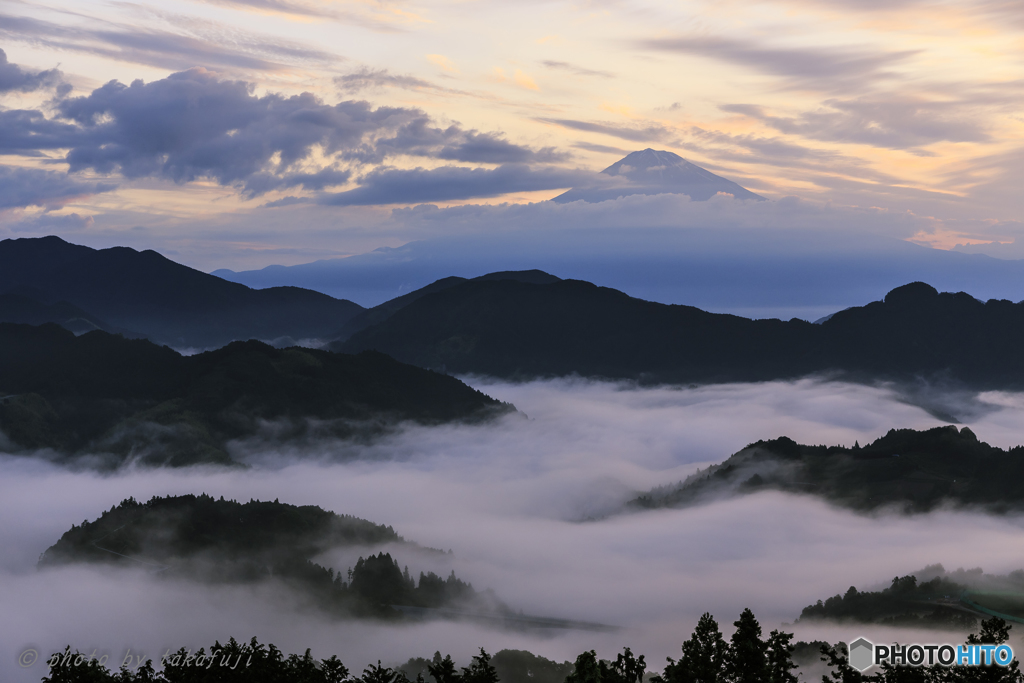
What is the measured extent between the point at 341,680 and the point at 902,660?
212 feet

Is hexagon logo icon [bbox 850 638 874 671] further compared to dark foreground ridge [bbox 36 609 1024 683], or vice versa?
hexagon logo icon [bbox 850 638 874 671]

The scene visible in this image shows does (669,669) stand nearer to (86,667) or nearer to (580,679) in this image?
(580,679)

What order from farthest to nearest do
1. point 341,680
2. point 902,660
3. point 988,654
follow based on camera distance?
point 341,680 → point 902,660 → point 988,654

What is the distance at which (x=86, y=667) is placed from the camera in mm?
102875

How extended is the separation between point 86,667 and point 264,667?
79.2ft

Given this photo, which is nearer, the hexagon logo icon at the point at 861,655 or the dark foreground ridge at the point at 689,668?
the dark foreground ridge at the point at 689,668

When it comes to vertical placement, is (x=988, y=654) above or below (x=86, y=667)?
above

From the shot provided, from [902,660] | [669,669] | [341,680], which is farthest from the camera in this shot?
[341,680]

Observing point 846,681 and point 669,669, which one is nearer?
point 846,681

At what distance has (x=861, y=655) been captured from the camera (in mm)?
84625

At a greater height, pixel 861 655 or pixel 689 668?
pixel 861 655

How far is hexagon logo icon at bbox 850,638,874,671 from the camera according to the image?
83750 millimetres

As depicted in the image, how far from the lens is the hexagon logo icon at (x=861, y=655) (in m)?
83.8

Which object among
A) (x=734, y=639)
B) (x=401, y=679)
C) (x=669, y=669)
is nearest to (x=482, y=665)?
(x=401, y=679)
